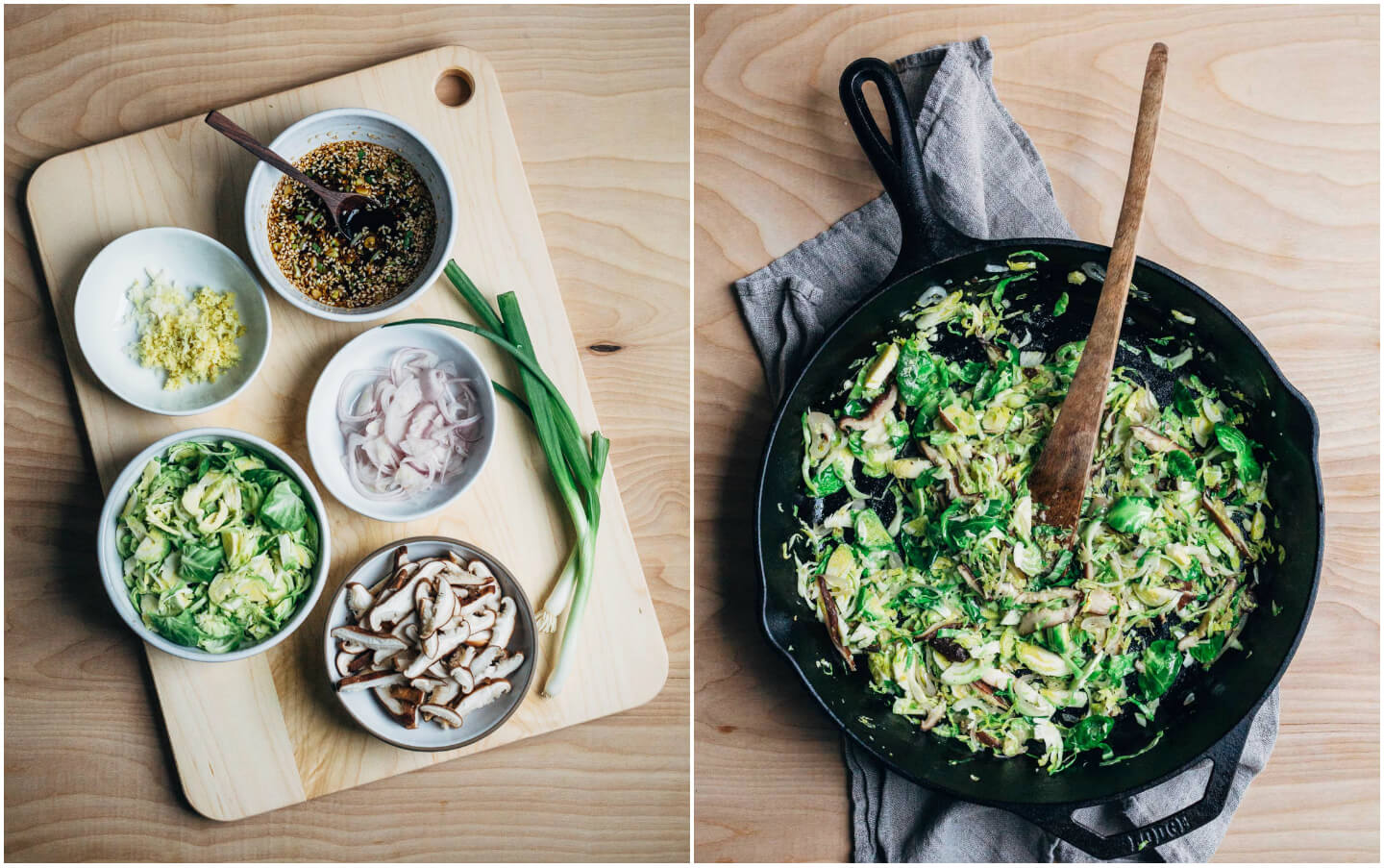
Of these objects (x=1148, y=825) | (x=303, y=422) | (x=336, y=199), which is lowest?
(x=1148, y=825)

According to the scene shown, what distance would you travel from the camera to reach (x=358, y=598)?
140 centimetres

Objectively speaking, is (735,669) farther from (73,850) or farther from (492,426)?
(73,850)

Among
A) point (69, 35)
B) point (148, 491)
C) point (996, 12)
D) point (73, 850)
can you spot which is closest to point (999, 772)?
point (996, 12)

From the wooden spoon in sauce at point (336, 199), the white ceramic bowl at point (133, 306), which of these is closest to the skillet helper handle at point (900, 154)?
the wooden spoon in sauce at point (336, 199)

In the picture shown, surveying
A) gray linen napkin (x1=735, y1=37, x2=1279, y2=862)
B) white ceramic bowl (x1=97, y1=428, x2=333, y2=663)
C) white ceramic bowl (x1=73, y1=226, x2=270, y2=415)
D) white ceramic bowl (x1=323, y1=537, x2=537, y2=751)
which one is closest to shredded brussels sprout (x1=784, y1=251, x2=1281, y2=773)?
gray linen napkin (x1=735, y1=37, x2=1279, y2=862)

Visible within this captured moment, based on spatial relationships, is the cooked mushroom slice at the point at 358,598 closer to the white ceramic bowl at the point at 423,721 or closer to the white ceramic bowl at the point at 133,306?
the white ceramic bowl at the point at 423,721

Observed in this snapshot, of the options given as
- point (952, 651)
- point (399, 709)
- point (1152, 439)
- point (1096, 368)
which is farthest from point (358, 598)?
point (1152, 439)

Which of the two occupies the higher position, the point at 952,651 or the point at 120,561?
the point at 120,561

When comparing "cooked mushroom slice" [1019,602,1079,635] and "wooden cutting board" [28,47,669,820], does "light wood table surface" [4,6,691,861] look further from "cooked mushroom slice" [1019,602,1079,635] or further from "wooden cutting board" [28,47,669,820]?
"cooked mushroom slice" [1019,602,1079,635]

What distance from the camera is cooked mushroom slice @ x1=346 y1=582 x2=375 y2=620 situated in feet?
4.60

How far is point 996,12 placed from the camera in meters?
1.60

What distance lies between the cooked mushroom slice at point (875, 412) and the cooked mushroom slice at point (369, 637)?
864mm

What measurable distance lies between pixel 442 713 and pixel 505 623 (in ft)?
0.58

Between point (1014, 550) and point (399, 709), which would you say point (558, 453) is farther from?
point (1014, 550)
